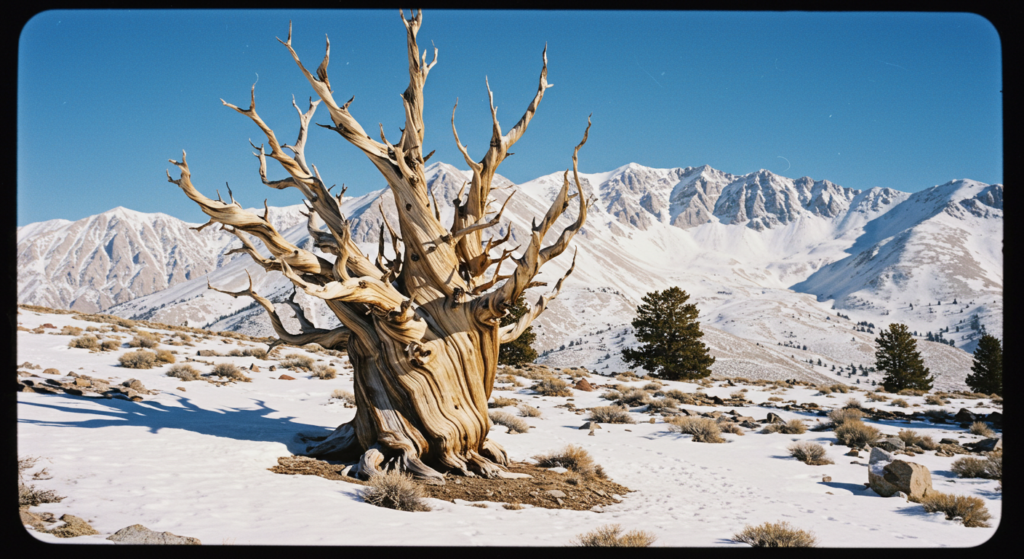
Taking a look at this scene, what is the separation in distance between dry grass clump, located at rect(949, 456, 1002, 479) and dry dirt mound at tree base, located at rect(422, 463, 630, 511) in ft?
15.4

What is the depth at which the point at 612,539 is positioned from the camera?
4516 millimetres

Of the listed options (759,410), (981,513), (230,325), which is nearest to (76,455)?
(981,513)

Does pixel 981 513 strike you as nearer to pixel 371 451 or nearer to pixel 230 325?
pixel 371 451

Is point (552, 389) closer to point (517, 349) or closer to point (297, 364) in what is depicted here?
point (297, 364)

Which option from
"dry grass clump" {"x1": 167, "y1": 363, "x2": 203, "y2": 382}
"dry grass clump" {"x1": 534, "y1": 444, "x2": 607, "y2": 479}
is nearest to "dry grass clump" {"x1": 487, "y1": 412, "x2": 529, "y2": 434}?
"dry grass clump" {"x1": 534, "y1": 444, "x2": 607, "y2": 479}

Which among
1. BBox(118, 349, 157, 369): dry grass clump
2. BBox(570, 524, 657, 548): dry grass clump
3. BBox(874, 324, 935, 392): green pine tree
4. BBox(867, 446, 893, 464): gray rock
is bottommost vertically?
BBox(874, 324, 935, 392): green pine tree

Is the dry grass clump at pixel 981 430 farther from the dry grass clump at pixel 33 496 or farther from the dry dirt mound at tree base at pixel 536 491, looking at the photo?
Answer: the dry grass clump at pixel 33 496

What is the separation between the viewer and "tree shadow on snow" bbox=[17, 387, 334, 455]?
7055 mm

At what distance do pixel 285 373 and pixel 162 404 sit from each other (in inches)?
237

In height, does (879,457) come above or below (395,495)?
below

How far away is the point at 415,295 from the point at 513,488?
2380 millimetres

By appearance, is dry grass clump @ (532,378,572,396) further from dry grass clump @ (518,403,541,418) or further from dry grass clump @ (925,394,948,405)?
dry grass clump @ (925,394,948,405)

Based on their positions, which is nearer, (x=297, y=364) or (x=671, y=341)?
(x=297, y=364)

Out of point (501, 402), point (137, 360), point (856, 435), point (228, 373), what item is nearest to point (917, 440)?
point (856, 435)
